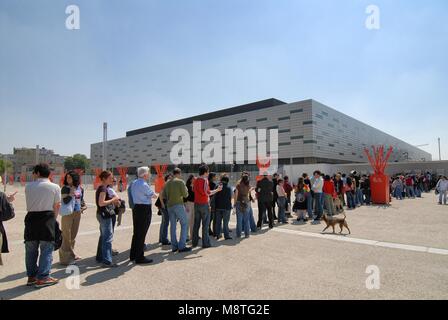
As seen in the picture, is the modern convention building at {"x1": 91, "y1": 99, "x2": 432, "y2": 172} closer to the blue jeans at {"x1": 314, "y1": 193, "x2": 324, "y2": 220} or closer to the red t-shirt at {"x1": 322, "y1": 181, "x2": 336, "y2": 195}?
the red t-shirt at {"x1": 322, "y1": 181, "x2": 336, "y2": 195}

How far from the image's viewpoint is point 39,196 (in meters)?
3.86

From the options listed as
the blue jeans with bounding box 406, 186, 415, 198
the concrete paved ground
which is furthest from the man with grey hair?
the blue jeans with bounding box 406, 186, 415, 198

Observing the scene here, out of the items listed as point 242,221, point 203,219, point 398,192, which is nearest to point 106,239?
point 203,219

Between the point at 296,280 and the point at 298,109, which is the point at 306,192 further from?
the point at 298,109

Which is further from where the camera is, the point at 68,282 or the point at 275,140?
the point at 275,140

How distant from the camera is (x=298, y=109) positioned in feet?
181

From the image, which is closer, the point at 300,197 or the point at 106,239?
the point at 106,239

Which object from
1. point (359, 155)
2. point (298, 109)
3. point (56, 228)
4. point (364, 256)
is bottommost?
point (364, 256)

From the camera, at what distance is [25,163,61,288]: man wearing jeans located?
3.83 metres

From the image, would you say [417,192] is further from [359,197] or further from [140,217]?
[140,217]

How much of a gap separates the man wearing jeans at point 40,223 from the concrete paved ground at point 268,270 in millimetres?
247

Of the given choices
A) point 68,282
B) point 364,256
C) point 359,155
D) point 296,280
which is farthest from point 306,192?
point 359,155

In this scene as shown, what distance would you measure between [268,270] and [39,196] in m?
3.86

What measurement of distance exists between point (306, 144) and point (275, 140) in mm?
7364
